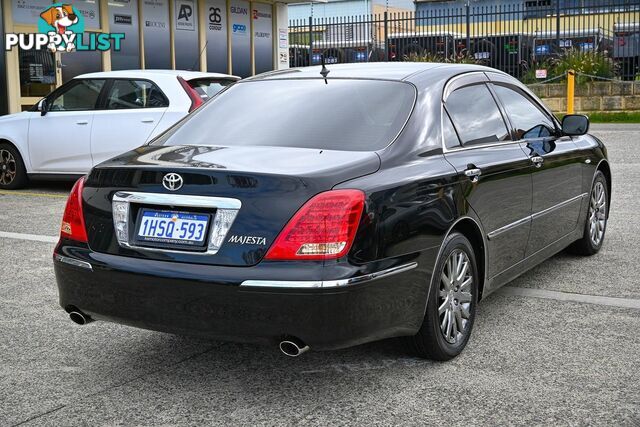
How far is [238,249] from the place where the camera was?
3.78 meters

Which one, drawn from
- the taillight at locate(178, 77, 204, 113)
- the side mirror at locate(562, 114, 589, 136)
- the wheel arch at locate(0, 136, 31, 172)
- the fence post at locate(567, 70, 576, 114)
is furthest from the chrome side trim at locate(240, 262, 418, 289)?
the fence post at locate(567, 70, 576, 114)

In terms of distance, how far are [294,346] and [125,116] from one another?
25.4 feet

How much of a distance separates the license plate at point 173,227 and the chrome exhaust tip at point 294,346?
557 mm

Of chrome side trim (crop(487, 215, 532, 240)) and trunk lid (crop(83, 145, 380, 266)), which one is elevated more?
trunk lid (crop(83, 145, 380, 266))

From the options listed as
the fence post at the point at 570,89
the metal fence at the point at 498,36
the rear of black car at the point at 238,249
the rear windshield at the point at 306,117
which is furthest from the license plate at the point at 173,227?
the metal fence at the point at 498,36

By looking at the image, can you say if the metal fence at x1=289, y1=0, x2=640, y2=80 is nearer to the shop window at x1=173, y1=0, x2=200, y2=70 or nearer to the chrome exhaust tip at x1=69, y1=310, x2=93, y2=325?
the shop window at x1=173, y1=0, x2=200, y2=70

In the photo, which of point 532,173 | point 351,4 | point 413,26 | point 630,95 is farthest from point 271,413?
point 351,4

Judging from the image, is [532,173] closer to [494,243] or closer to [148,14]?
[494,243]

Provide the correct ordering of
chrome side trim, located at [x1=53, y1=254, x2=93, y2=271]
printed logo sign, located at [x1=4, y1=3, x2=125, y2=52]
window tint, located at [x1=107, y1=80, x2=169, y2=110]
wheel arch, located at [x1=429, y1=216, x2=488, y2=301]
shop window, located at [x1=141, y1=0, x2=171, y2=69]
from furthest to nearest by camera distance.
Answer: shop window, located at [x1=141, y1=0, x2=171, y2=69]
printed logo sign, located at [x1=4, y1=3, x2=125, y2=52]
window tint, located at [x1=107, y1=80, x2=169, y2=110]
wheel arch, located at [x1=429, y1=216, x2=488, y2=301]
chrome side trim, located at [x1=53, y1=254, x2=93, y2=271]

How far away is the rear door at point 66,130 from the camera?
36.7 ft

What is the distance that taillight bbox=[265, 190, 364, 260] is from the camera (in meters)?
3.71

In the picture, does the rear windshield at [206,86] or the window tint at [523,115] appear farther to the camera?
the rear windshield at [206,86]

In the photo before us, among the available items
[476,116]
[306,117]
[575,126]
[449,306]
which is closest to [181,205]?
[306,117]

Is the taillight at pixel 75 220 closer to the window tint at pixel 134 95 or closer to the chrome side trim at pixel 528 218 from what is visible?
the chrome side trim at pixel 528 218
